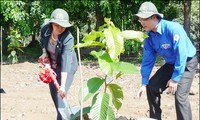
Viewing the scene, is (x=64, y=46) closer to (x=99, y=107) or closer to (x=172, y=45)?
(x=172, y=45)

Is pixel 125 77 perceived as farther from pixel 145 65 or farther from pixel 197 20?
pixel 197 20

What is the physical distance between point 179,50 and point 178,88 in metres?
0.47

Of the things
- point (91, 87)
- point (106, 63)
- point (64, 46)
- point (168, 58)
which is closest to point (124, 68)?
point (106, 63)

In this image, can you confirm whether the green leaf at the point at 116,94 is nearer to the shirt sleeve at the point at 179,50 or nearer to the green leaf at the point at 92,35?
the green leaf at the point at 92,35

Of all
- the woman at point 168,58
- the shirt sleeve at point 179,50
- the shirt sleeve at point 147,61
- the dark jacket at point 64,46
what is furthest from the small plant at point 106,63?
the shirt sleeve at point 147,61

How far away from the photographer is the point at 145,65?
4082 mm

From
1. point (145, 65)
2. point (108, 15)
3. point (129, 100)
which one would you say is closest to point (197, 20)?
point (108, 15)

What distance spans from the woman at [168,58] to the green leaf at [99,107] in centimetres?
108

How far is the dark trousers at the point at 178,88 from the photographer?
3.92m

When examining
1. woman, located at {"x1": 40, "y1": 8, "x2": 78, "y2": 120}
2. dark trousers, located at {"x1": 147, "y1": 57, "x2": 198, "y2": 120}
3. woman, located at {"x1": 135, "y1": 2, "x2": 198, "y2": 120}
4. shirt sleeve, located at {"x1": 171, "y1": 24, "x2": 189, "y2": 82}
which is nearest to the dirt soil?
dark trousers, located at {"x1": 147, "y1": 57, "x2": 198, "y2": 120}

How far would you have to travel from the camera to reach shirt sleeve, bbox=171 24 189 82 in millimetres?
3607

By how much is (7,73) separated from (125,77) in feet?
10.1

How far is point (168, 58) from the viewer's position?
155 inches

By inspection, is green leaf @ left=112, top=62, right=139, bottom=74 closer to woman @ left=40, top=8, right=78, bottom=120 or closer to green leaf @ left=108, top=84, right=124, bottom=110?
green leaf @ left=108, top=84, right=124, bottom=110
